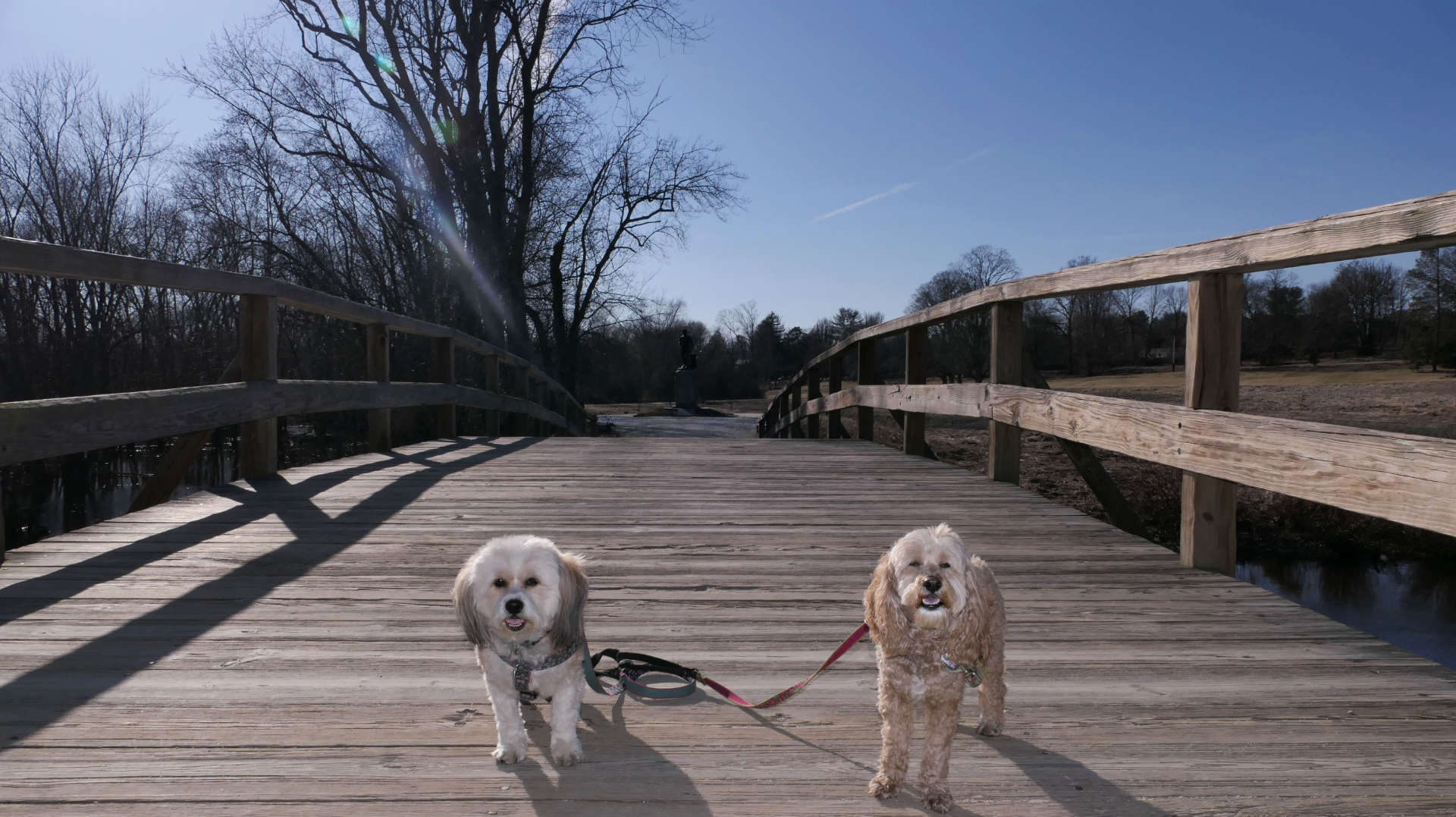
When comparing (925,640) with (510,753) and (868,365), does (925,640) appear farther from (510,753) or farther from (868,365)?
(868,365)

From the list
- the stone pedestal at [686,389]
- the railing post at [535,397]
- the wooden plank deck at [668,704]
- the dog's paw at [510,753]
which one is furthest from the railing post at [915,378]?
the stone pedestal at [686,389]

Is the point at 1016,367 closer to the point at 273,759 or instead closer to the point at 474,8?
the point at 273,759

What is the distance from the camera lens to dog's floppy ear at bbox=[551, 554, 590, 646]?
6.25 ft

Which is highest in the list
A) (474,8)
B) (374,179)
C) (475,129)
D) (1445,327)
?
(474,8)

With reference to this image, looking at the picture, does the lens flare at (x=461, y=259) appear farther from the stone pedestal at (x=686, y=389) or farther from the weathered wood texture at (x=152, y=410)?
the stone pedestal at (x=686, y=389)

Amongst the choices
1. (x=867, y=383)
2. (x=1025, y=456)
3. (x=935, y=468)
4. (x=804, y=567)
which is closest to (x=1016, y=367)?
(x=935, y=468)

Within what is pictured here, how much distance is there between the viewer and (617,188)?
72.5 ft

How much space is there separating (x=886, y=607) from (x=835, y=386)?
329 inches

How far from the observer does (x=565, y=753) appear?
188cm

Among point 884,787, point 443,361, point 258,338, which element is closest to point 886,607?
point 884,787

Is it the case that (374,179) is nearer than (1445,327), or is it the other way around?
(374,179)

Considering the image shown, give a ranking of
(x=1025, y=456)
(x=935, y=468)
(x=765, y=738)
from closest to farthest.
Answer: (x=765, y=738), (x=935, y=468), (x=1025, y=456)

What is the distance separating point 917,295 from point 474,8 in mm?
38781

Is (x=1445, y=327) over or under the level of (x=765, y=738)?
over
